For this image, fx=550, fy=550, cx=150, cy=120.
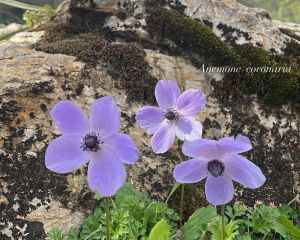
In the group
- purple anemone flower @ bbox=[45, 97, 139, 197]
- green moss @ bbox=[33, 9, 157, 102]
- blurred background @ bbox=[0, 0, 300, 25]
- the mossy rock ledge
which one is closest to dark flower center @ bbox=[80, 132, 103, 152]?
purple anemone flower @ bbox=[45, 97, 139, 197]

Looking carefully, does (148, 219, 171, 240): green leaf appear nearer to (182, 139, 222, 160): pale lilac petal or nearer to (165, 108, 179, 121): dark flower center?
(182, 139, 222, 160): pale lilac petal

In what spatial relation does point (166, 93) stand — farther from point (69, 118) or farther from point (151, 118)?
point (69, 118)

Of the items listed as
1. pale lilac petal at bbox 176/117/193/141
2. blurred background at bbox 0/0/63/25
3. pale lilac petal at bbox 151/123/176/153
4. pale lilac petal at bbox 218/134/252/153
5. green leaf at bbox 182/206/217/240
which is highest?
pale lilac petal at bbox 218/134/252/153

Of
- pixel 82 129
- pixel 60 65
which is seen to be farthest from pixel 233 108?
pixel 82 129

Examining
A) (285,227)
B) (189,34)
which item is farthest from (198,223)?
(189,34)

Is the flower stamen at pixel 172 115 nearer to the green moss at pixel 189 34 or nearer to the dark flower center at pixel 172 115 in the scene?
the dark flower center at pixel 172 115

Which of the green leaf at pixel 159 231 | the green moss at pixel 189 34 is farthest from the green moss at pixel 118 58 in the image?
the green leaf at pixel 159 231

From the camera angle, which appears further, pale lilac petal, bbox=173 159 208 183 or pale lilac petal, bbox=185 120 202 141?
pale lilac petal, bbox=185 120 202 141
